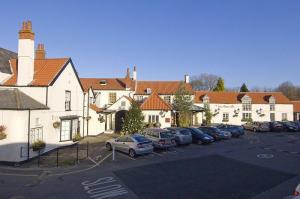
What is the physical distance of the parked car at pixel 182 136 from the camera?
88.7 feet

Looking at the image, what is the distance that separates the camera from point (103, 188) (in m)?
13.8

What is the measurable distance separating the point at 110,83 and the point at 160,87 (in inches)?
380

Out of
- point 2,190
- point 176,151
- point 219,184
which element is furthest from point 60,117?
point 219,184

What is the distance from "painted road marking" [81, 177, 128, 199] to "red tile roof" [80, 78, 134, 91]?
35.6m

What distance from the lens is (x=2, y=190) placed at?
44.3ft

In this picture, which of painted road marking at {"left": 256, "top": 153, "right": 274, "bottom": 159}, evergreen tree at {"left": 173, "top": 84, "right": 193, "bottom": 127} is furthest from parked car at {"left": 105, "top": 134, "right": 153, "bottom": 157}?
evergreen tree at {"left": 173, "top": 84, "right": 193, "bottom": 127}

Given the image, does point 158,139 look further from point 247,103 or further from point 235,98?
point 235,98

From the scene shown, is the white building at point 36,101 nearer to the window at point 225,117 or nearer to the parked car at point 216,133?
the parked car at point 216,133

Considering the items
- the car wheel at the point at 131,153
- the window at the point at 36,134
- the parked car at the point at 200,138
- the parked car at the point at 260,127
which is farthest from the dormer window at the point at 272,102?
the window at the point at 36,134

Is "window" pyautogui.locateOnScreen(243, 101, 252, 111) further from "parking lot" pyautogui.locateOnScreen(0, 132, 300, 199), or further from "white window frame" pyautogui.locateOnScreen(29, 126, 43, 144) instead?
"white window frame" pyautogui.locateOnScreen(29, 126, 43, 144)

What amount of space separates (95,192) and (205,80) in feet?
311

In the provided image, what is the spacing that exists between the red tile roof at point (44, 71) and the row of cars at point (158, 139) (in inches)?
283

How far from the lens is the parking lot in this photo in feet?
42.9

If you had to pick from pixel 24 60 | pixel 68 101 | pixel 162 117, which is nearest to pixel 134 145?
pixel 68 101
